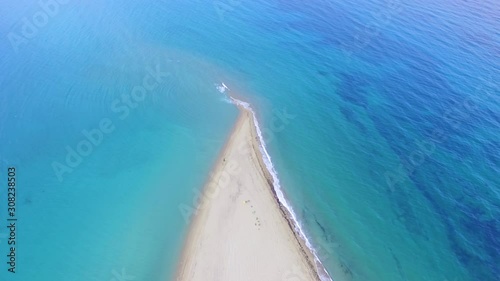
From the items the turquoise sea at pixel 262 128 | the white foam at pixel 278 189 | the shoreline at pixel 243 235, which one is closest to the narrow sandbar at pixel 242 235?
the shoreline at pixel 243 235

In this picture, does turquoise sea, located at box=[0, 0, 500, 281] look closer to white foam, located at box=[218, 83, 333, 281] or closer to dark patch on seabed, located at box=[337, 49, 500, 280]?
dark patch on seabed, located at box=[337, 49, 500, 280]

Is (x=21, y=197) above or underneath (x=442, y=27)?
underneath

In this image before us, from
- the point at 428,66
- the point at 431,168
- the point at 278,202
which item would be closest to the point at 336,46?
the point at 428,66

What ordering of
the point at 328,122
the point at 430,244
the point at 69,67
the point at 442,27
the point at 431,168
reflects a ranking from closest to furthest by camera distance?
the point at 430,244, the point at 431,168, the point at 328,122, the point at 69,67, the point at 442,27

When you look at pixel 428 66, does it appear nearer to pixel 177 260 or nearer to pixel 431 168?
pixel 431 168

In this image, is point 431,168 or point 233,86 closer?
point 431,168

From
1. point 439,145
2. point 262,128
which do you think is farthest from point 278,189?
point 439,145

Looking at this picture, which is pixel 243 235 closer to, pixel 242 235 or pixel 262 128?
pixel 242 235

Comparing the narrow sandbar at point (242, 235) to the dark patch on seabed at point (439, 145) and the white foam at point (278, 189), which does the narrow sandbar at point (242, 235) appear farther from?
the dark patch on seabed at point (439, 145)
